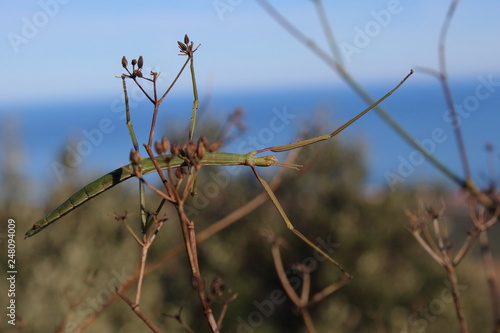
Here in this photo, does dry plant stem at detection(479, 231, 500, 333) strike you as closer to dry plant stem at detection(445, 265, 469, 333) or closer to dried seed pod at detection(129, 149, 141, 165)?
dry plant stem at detection(445, 265, 469, 333)

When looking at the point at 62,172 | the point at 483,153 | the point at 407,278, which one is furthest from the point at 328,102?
the point at 483,153

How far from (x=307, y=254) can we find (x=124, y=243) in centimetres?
377

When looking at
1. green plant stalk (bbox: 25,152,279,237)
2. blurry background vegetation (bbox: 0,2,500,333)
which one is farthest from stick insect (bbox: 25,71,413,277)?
blurry background vegetation (bbox: 0,2,500,333)

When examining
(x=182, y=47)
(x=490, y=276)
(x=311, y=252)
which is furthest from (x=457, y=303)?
(x=311, y=252)

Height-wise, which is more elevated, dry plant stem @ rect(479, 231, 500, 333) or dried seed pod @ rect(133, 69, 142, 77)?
dried seed pod @ rect(133, 69, 142, 77)

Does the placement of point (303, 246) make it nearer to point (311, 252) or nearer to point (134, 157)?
point (311, 252)

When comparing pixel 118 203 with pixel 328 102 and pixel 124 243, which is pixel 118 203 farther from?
pixel 328 102

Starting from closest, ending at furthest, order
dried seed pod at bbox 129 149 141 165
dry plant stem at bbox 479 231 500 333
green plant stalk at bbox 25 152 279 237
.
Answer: dried seed pod at bbox 129 149 141 165 < dry plant stem at bbox 479 231 500 333 < green plant stalk at bbox 25 152 279 237

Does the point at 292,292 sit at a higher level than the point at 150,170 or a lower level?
lower

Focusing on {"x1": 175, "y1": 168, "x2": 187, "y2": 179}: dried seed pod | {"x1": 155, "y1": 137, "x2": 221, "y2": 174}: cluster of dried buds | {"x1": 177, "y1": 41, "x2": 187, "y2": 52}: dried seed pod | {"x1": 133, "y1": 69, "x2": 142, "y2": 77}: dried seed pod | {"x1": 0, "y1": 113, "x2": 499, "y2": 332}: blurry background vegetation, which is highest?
{"x1": 177, "y1": 41, "x2": 187, "y2": 52}: dried seed pod

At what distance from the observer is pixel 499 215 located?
5.10 feet

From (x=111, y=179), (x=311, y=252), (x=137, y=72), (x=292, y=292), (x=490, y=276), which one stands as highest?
(x=137, y=72)

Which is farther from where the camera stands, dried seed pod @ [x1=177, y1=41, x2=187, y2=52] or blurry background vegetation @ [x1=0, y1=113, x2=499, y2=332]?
blurry background vegetation @ [x1=0, y1=113, x2=499, y2=332]

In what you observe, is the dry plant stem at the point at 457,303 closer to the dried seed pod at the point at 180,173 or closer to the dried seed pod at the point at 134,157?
the dried seed pod at the point at 180,173
